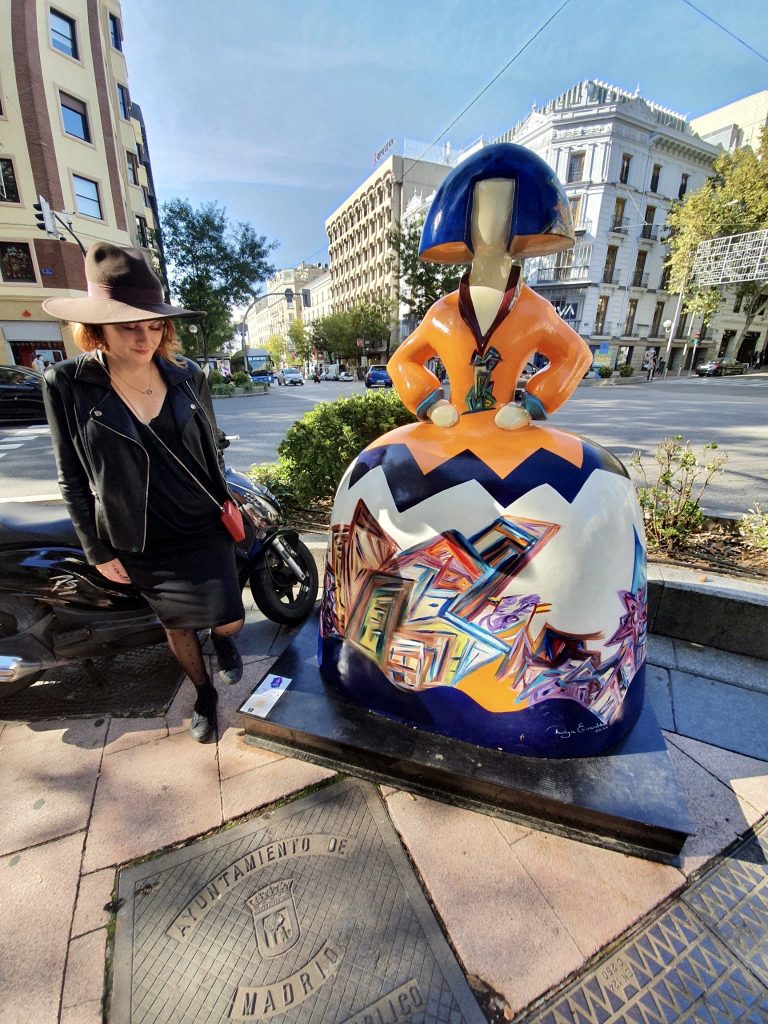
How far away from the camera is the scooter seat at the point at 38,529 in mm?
2303

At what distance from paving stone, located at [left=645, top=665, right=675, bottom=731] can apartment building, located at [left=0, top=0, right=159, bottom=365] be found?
2086 centimetres

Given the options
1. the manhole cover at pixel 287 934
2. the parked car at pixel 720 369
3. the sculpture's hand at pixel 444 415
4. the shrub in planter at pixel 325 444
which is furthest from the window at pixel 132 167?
the parked car at pixel 720 369

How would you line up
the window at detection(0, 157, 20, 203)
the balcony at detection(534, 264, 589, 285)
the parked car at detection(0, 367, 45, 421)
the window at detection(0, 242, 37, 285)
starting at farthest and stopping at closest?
the balcony at detection(534, 264, 589, 285), the window at detection(0, 242, 37, 285), the window at detection(0, 157, 20, 203), the parked car at detection(0, 367, 45, 421)

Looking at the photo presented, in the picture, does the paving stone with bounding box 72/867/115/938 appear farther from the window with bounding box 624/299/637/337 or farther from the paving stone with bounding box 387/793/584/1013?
the window with bounding box 624/299/637/337

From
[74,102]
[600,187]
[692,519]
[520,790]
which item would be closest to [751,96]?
[600,187]

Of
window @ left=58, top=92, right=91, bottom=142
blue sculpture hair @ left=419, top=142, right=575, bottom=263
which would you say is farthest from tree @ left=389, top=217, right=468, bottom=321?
blue sculpture hair @ left=419, top=142, right=575, bottom=263

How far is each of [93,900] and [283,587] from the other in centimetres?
179

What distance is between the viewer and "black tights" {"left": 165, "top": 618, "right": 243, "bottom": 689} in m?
2.16

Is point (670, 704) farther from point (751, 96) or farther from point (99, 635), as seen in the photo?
point (751, 96)

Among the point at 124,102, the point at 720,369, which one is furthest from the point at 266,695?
the point at 720,369

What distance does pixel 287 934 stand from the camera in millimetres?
1469

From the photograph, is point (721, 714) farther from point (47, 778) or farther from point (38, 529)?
point (38, 529)

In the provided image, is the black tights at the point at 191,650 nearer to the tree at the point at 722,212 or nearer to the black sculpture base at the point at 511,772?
the black sculpture base at the point at 511,772

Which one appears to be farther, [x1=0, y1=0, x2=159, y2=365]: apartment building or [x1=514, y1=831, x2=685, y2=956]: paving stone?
[x1=0, y1=0, x2=159, y2=365]: apartment building
